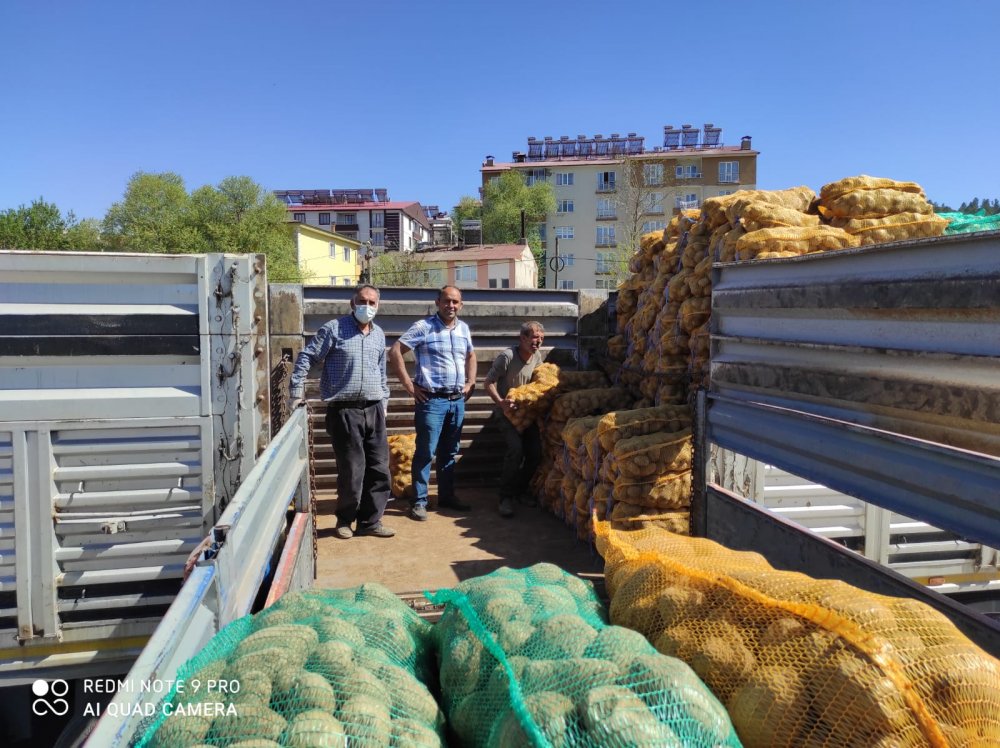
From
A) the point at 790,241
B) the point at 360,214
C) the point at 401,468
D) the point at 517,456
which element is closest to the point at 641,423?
the point at 790,241

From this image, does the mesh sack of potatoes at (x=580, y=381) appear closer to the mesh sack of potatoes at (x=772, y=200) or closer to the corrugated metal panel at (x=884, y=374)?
the mesh sack of potatoes at (x=772, y=200)

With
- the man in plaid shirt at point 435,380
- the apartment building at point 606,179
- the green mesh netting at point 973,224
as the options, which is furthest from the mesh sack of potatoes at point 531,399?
the apartment building at point 606,179

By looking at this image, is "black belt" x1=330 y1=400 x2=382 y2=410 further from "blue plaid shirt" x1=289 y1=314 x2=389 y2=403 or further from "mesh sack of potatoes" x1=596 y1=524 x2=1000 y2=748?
"mesh sack of potatoes" x1=596 y1=524 x2=1000 y2=748

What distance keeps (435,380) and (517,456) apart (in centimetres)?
101

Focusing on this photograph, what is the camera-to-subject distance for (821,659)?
63.6 inches

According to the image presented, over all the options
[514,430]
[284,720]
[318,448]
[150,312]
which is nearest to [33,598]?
[150,312]

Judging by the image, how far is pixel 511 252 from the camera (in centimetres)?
4144

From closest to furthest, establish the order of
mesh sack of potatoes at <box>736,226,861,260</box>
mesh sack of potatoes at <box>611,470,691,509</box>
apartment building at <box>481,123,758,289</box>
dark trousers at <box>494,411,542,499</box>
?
mesh sack of potatoes at <box>736,226,861,260</box> → mesh sack of potatoes at <box>611,470,691,509</box> → dark trousers at <box>494,411,542,499</box> → apartment building at <box>481,123,758,289</box>

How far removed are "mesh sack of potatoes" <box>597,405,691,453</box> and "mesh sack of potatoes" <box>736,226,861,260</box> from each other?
110cm

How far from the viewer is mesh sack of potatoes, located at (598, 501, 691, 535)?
4.39 metres

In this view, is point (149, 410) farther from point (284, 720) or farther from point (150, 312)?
point (284, 720)

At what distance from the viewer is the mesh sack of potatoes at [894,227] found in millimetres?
4457

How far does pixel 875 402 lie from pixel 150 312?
3.23 m

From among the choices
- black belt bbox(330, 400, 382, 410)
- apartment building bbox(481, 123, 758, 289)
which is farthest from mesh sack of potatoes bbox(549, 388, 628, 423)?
apartment building bbox(481, 123, 758, 289)
